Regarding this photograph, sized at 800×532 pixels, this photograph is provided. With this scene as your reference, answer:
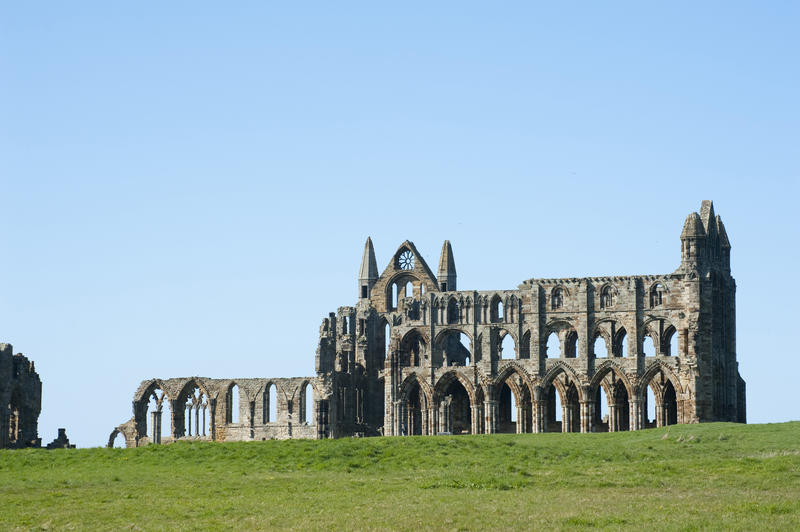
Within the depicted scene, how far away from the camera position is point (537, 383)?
104188mm

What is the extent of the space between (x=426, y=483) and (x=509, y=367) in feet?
170

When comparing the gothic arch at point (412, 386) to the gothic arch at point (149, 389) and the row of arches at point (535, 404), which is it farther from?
the gothic arch at point (149, 389)

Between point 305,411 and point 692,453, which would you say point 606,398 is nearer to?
point 305,411

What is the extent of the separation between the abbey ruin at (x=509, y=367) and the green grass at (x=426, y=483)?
2134cm

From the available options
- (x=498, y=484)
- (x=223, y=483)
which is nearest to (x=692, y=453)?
(x=498, y=484)

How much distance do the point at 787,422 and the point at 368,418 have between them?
3931 cm

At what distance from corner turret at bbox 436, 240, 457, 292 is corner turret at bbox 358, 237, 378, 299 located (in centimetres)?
481

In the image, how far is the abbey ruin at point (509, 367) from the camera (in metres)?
101

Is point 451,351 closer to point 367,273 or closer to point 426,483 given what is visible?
point 367,273

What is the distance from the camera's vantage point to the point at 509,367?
106 m

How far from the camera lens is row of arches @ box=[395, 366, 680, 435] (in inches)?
3969

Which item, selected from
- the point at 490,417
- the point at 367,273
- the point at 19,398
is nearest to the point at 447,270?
the point at 367,273

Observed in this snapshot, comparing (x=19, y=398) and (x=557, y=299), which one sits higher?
(x=557, y=299)

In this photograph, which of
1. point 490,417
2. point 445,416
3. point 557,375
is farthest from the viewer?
point 445,416
